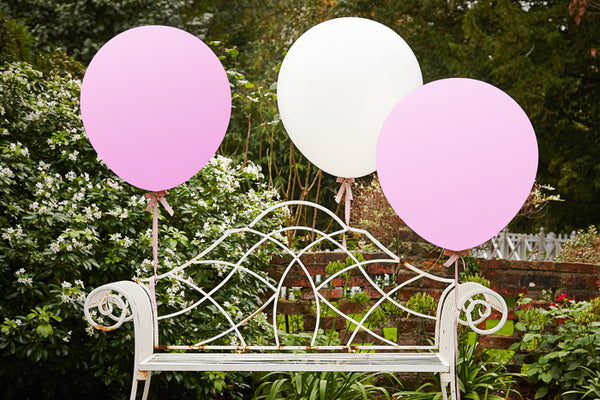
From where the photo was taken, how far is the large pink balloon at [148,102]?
2.06m

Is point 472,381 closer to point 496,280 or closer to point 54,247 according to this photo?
point 496,280

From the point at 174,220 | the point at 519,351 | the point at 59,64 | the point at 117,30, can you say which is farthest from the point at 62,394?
the point at 117,30

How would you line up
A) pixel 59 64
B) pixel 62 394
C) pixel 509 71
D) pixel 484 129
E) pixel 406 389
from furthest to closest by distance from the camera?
pixel 509 71 < pixel 59 64 < pixel 406 389 < pixel 62 394 < pixel 484 129

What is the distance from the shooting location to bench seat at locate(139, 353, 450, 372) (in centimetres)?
217

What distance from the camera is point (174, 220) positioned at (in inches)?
124

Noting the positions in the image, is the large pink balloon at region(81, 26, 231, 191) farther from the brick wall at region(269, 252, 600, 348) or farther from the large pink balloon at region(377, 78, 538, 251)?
the brick wall at region(269, 252, 600, 348)

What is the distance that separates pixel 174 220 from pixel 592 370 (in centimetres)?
235

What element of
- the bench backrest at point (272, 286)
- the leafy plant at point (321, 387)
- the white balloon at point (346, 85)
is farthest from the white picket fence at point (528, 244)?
the white balloon at point (346, 85)

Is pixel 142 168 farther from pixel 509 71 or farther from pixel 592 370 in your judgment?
pixel 509 71

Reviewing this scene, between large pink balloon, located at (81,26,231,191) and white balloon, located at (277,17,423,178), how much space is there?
39 cm

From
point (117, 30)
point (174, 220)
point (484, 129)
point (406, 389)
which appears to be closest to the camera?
point (484, 129)

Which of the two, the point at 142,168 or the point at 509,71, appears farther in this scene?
the point at 509,71

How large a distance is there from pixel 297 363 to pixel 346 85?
117 cm

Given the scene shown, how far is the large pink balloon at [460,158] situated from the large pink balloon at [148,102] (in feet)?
2.49
